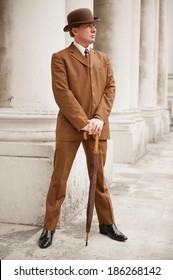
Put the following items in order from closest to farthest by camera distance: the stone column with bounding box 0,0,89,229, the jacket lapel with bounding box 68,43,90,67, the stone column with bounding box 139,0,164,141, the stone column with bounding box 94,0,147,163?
the jacket lapel with bounding box 68,43,90,67, the stone column with bounding box 0,0,89,229, the stone column with bounding box 94,0,147,163, the stone column with bounding box 139,0,164,141

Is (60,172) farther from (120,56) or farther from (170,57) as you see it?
(170,57)

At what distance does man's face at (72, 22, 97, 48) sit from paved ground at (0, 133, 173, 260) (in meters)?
1.81

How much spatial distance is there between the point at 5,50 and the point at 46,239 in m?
2.08

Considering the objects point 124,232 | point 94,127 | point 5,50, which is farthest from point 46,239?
point 5,50

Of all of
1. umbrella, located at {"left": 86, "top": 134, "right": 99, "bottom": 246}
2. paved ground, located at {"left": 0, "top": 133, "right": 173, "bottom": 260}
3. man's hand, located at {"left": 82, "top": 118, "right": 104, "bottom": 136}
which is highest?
man's hand, located at {"left": 82, "top": 118, "right": 104, "bottom": 136}

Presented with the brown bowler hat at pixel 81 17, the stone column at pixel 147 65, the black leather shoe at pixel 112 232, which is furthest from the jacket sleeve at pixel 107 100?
the stone column at pixel 147 65

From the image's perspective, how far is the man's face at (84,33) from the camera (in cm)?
339

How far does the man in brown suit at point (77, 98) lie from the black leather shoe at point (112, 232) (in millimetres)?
444

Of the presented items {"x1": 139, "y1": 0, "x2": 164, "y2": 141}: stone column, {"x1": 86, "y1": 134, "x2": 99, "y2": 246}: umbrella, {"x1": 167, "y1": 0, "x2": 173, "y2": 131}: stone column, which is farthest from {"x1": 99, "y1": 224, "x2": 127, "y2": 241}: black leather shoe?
{"x1": 167, "y1": 0, "x2": 173, "y2": 131}: stone column

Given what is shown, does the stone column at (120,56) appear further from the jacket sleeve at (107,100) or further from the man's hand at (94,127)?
the man's hand at (94,127)

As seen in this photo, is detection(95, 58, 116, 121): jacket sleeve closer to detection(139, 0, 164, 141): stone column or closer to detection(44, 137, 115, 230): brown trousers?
detection(44, 137, 115, 230): brown trousers

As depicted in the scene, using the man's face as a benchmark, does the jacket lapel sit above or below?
below

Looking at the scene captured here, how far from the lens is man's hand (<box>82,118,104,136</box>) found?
10.9ft

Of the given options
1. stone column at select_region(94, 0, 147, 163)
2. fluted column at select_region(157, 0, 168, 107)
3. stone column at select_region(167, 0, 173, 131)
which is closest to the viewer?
stone column at select_region(94, 0, 147, 163)
